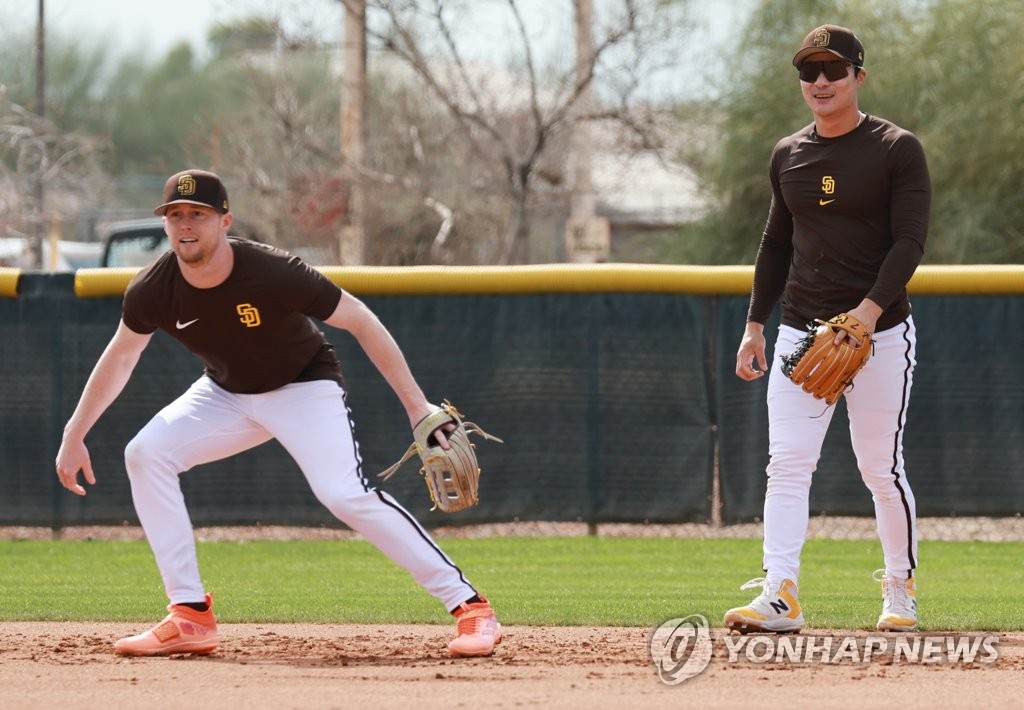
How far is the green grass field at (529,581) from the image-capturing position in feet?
21.1

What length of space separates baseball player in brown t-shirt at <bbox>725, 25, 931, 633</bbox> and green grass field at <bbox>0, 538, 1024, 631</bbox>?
1.76ft

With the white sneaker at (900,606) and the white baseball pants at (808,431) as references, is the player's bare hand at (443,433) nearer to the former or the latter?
the white baseball pants at (808,431)

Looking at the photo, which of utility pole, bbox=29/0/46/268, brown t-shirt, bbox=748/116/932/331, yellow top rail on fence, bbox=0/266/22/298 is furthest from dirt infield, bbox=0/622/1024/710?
utility pole, bbox=29/0/46/268

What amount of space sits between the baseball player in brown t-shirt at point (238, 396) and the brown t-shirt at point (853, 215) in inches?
57.2

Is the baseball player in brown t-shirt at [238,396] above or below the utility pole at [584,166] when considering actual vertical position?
below

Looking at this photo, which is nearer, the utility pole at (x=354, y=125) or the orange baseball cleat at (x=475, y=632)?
the orange baseball cleat at (x=475, y=632)

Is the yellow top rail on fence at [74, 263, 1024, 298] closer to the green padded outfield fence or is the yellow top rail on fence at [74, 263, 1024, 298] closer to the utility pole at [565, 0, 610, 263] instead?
the green padded outfield fence

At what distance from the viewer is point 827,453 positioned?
9.59 metres

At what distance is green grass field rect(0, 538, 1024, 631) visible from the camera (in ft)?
21.1

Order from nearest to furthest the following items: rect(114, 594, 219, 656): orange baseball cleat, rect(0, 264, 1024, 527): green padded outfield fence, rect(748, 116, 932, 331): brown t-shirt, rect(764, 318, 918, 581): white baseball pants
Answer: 1. rect(114, 594, 219, 656): orange baseball cleat
2. rect(748, 116, 932, 331): brown t-shirt
3. rect(764, 318, 918, 581): white baseball pants
4. rect(0, 264, 1024, 527): green padded outfield fence

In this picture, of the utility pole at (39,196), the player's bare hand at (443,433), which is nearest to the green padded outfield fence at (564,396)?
the player's bare hand at (443,433)

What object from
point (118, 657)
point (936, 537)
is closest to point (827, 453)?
point (936, 537)

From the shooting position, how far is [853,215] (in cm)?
551

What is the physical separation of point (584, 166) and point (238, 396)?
1393 cm
